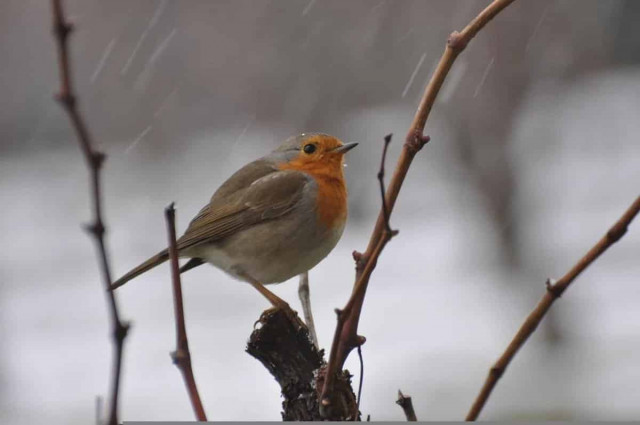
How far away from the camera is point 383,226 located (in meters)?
1.15

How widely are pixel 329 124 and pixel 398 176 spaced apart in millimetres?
5298

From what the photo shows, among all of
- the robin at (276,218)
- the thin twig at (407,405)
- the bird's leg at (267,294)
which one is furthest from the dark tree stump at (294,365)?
the robin at (276,218)

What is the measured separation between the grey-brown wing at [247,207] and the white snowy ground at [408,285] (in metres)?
2.26

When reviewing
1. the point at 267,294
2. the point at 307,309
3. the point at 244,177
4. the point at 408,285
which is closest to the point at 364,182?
the point at 408,285

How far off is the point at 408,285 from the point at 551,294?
5.07 metres

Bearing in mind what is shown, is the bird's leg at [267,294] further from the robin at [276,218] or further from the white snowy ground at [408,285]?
the white snowy ground at [408,285]

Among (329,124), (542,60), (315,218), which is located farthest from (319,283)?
(315,218)

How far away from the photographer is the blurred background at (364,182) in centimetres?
566

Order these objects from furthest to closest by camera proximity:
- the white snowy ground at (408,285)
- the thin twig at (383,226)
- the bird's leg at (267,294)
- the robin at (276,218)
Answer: the white snowy ground at (408,285) → the robin at (276,218) → the bird's leg at (267,294) → the thin twig at (383,226)

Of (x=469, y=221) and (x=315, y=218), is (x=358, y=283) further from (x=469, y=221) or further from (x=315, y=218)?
(x=469, y=221)

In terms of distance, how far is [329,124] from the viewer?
6.44 metres

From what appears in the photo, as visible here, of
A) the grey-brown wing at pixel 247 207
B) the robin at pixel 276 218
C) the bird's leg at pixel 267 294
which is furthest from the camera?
the grey-brown wing at pixel 247 207

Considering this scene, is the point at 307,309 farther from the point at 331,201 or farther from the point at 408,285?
the point at 408,285

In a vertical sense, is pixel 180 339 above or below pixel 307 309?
below
